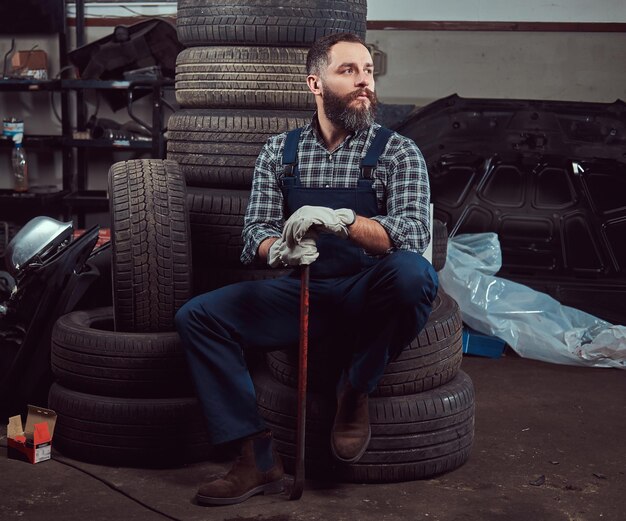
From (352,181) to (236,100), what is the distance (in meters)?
0.83

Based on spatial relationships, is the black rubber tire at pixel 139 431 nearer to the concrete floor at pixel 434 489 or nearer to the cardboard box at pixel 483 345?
the concrete floor at pixel 434 489

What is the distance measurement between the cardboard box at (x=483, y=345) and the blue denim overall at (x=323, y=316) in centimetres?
171

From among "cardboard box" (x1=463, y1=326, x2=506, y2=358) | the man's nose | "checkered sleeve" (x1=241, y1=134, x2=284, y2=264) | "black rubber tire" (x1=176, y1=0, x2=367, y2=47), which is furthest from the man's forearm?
"cardboard box" (x1=463, y1=326, x2=506, y2=358)

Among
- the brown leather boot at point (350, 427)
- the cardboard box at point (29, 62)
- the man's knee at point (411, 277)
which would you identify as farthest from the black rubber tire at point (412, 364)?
the cardboard box at point (29, 62)

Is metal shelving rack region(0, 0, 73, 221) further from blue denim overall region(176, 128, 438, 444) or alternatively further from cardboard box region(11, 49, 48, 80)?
blue denim overall region(176, 128, 438, 444)

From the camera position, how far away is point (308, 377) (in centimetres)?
282

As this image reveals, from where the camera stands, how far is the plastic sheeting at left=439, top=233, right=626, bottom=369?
4.22m

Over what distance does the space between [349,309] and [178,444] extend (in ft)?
2.26

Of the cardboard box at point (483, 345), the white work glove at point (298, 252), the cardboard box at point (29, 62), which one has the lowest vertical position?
the cardboard box at point (483, 345)

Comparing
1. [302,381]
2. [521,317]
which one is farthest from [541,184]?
[302,381]

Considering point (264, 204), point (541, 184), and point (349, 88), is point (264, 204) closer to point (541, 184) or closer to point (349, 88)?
point (349, 88)

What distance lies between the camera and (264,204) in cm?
284

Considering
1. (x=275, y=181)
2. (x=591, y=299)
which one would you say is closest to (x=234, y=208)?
(x=275, y=181)

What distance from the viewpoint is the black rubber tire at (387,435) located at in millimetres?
2756
